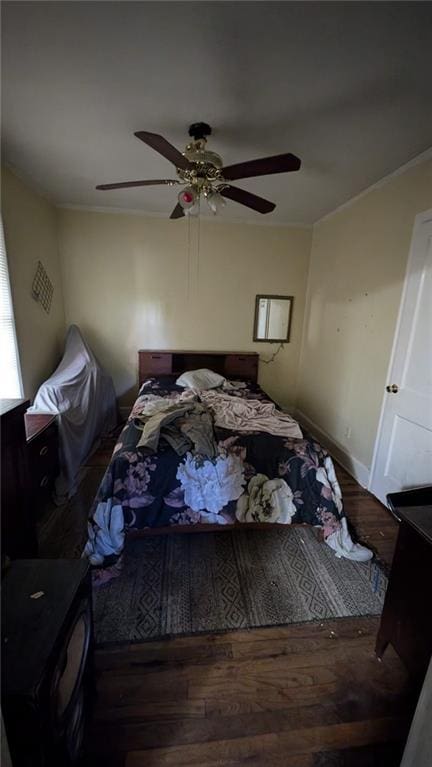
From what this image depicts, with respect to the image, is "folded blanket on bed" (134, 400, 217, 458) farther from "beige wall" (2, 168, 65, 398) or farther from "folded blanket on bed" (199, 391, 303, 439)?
"beige wall" (2, 168, 65, 398)

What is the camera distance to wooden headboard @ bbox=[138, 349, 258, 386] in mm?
3615

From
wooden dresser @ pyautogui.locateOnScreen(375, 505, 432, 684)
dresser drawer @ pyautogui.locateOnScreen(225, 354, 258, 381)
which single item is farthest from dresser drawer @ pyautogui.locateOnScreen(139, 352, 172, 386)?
wooden dresser @ pyautogui.locateOnScreen(375, 505, 432, 684)

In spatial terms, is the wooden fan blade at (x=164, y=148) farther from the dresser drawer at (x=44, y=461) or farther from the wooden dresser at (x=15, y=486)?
the dresser drawer at (x=44, y=461)

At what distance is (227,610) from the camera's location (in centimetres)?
151

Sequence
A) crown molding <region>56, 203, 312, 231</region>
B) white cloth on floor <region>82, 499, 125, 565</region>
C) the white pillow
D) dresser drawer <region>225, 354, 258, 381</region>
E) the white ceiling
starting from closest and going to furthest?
the white ceiling < white cloth on floor <region>82, 499, 125, 565</region> < the white pillow < crown molding <region>56, 203, 312, 231</region> < dresser drawer <region>225, 354, 258, 381</region>

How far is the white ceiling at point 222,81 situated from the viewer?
3.81 feet

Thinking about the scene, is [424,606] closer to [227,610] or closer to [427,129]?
[227,610]

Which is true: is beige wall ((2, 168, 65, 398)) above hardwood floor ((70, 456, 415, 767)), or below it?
above

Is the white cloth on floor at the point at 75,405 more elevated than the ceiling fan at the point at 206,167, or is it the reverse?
the ceiling fan at the point at 206,167

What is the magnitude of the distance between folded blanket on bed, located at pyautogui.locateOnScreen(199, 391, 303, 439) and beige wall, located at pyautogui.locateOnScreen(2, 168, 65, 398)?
1578 mm

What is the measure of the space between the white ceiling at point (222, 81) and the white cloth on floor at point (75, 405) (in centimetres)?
164

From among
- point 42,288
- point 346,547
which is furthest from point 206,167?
point 346,547

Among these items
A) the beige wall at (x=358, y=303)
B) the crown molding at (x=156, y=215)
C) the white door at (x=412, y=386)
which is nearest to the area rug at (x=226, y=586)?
the white door at (x=412, y=386)

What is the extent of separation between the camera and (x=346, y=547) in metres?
1.84
